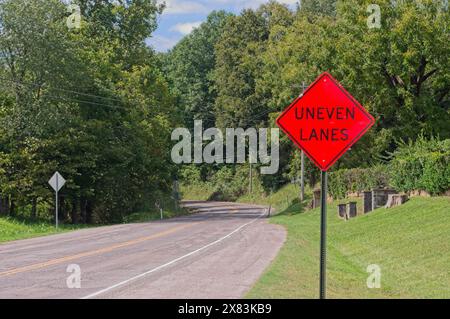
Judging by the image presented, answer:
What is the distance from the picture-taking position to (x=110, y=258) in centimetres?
2062

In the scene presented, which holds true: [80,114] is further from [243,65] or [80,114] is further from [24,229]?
[243,65]

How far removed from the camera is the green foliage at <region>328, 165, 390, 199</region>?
39.0 m

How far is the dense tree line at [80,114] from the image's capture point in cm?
4200

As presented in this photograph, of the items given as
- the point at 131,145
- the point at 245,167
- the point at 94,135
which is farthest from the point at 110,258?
the point at 245,167

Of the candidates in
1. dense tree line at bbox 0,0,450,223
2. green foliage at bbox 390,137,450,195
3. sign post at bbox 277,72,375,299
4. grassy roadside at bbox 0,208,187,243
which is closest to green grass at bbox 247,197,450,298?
green foliage at bbox 390,137,450,195

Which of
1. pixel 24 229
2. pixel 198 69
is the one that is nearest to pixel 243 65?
pixel 198 69

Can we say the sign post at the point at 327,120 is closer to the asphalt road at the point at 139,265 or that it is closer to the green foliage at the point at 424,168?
the asphalt road at the point at 139,265

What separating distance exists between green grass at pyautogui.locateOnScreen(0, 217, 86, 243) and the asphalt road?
13.8 ft

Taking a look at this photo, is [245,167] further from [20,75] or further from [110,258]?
[110,258]

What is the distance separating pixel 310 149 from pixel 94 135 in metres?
37.0

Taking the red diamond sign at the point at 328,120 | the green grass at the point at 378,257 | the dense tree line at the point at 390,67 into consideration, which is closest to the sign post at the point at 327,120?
the red diamond sign at the point at 328,120

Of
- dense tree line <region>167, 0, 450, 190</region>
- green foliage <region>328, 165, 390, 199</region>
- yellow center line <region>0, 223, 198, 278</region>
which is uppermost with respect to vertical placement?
dense tree line <region>167, 0, 450, 190</region>

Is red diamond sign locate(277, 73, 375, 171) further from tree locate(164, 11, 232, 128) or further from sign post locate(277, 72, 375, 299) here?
tree locate(164, 11, 232, 128)

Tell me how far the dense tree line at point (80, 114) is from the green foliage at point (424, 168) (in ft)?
65.4
